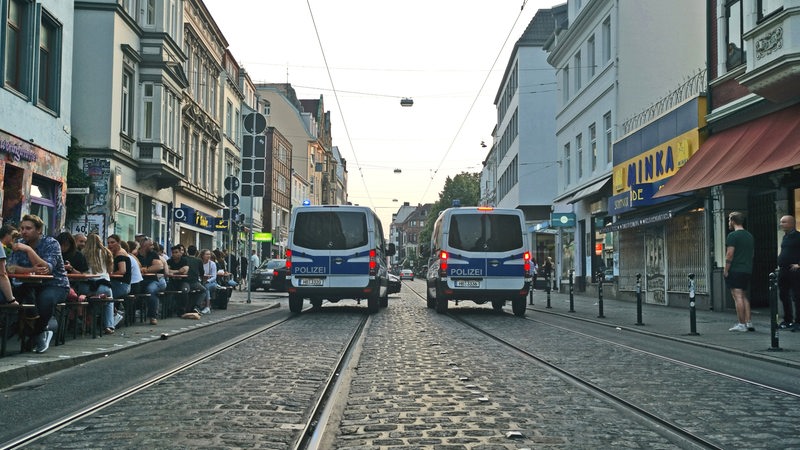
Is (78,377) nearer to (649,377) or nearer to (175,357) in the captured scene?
(175,357)

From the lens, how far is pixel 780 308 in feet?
53.2

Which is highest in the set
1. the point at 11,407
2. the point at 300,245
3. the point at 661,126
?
the point at 661,126

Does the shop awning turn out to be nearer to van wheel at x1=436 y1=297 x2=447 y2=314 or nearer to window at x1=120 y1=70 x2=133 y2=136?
van wheel at x1=436 y1=297 x2=447 y2=314

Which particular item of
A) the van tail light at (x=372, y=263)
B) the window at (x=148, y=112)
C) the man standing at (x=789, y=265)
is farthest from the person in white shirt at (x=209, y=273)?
the man standing at (x=789, y=265)

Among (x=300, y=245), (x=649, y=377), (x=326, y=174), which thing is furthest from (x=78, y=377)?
(x=326, y=174)

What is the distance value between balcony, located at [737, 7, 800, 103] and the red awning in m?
0.67

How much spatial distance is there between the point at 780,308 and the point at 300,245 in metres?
10.1

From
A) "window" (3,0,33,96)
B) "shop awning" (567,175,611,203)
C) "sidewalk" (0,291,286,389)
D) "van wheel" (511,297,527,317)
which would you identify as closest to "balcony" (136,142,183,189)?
"window" (3,0,33,96)

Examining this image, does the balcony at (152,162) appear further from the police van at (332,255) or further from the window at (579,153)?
the window at (579,153)

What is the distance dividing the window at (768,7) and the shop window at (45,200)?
1631cm

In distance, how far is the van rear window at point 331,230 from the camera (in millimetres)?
17703

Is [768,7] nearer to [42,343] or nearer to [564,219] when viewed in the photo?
[42,343]

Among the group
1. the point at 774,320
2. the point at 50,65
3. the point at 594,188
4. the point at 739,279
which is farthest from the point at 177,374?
the point at 594,188

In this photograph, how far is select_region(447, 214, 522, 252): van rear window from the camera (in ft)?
57.7
